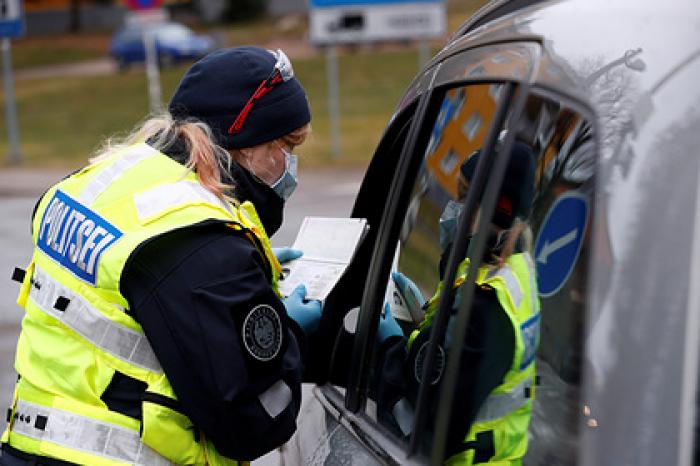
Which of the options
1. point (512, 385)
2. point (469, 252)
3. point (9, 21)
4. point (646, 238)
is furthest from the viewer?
point (9, 21)

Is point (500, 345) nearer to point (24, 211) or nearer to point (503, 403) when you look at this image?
point (503, 403)

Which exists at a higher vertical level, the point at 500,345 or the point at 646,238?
the point at 646,238

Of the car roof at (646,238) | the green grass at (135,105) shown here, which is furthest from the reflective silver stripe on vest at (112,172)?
the green grass at (135,105)

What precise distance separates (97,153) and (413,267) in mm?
852

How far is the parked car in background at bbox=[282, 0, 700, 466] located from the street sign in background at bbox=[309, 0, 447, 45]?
15.3 metres

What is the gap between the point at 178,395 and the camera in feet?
7.60

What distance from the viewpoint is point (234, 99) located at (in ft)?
8.41

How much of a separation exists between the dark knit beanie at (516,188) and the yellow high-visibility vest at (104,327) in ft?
2.20

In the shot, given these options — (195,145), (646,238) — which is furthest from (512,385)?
(195,145)

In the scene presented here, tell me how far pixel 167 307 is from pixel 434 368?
1.78ft

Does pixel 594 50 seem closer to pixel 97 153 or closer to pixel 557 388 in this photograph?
pixel 557 388

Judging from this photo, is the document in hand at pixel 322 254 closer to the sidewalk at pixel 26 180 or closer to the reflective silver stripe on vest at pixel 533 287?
the reflective silver stripe on vest at pixel 533 287

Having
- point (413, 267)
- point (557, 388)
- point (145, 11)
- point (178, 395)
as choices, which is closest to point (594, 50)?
point (557, 388)

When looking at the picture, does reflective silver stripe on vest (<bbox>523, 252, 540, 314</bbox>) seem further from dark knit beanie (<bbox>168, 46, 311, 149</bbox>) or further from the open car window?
dark knit beanie (<bbox>168, 46, 311, 149</bbox>)
